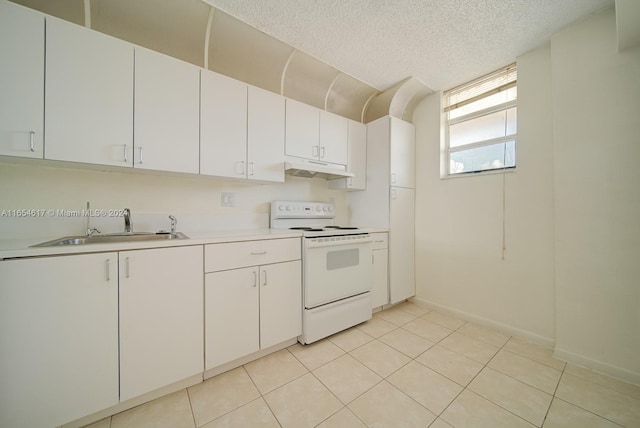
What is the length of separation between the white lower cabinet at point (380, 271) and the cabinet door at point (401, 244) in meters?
0.05

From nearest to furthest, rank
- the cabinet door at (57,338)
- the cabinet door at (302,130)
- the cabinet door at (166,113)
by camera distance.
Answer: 1. the cabinet door at (57,338)
2. the cabinet door at (166,113)
3. the cabinet door at (302,130)

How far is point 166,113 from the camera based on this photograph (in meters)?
1.57

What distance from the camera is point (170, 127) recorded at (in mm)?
1590

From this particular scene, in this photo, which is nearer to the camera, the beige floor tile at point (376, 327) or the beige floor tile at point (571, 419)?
the beige floor tile at point (571, 419)

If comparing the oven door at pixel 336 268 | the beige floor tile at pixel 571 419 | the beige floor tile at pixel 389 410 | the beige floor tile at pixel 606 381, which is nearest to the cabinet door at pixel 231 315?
the oven door at pixel 336 268

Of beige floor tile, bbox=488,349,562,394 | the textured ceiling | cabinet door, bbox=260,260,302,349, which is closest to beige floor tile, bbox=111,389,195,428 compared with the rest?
cabinet door, bbox=260,260,302,349

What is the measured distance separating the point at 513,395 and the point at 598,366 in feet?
2.76

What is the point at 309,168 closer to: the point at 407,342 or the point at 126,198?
the point at 126,198

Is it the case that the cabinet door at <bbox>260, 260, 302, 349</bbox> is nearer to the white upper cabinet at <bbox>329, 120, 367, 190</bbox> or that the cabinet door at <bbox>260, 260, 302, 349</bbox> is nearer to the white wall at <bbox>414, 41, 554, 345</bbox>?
the white upper cabinet at <bbox>329, 120, 367, 190</bbox>

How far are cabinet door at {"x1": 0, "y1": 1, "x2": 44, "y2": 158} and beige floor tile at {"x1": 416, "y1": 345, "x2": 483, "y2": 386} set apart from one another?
295 cm

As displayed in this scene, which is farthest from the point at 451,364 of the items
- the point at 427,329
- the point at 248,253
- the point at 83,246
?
the point at 83,246

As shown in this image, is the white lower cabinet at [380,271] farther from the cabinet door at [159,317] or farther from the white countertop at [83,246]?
the cabinet door at [159,317]

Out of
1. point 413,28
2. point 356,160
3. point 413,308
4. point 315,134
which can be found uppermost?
point 413,28

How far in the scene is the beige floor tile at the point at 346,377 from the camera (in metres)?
1.44
